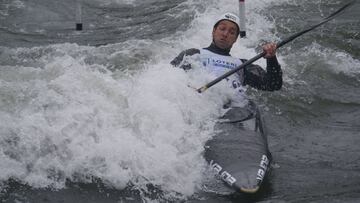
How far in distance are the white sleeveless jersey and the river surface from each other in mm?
151

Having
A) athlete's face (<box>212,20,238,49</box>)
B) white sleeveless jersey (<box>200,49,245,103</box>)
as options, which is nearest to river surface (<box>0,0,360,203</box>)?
white sleeveless jersey (<box>200,49,245,103</box>)

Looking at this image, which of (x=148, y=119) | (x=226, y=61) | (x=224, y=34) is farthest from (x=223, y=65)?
(x=148, y=119)

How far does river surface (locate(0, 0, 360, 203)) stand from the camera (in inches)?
197

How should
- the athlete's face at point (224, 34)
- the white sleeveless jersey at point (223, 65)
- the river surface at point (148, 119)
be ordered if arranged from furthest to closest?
the athlete's face at point (224, 34) < the white sleeveless jersey at point (223, 65) < the river surface at point (148, 119)

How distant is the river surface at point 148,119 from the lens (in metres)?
4.99

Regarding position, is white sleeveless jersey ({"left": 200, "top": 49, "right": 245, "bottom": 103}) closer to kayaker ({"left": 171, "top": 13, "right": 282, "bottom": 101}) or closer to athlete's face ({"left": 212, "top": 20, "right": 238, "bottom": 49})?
kayaker ({"left": 171, "top": 13, "right": 282, "bottom": 101})

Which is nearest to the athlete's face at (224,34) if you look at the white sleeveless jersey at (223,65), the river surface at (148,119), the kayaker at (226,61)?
the kayaker at (226,61)

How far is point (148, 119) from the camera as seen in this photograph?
5832mm

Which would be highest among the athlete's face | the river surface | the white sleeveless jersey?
the athlete's face

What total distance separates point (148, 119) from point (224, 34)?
164cm

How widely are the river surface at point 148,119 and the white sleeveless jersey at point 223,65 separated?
0.15 m

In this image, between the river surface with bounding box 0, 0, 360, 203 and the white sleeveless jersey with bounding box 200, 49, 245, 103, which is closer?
the river surface with bounding box 0, 0, 360, 203

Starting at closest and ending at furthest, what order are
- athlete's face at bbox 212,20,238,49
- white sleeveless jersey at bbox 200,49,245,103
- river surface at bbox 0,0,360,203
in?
river surface at bbox 0,0,360,203, white sleeveless jersey at bbox 200,49,245,103, athlete's face at bbox 212,20,238,49

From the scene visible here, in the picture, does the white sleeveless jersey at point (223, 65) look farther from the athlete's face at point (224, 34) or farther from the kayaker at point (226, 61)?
the athlete's face at point (224, 34)
